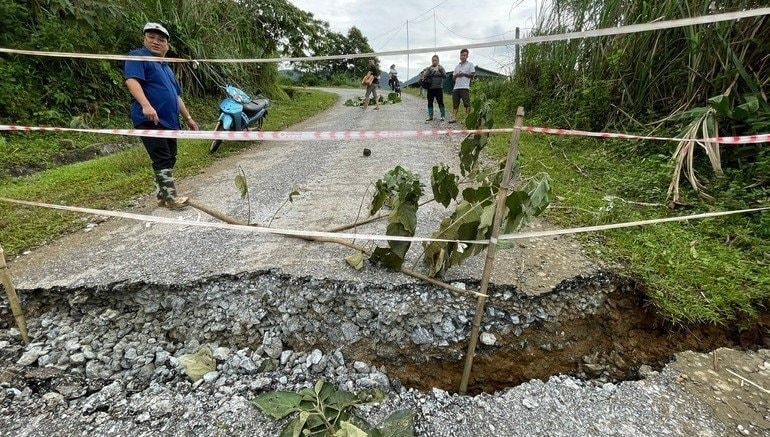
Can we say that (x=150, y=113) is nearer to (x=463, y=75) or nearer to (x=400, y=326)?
(x=400, y=326)

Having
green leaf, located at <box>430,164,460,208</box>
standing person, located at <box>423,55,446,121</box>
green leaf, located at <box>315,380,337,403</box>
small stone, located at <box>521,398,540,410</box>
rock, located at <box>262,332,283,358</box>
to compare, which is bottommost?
small stone, located at <box>521,398,540,410</box>

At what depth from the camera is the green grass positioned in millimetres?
2016

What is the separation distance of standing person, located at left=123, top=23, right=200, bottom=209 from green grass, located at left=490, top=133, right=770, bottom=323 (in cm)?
292

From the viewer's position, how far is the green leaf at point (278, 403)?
1.48m

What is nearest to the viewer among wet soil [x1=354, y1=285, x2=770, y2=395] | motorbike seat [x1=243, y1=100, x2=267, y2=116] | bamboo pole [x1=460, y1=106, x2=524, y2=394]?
bamboo pole [x1=460, y1=106, x2=524, y2=394]

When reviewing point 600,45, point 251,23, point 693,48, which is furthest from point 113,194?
point 251,23

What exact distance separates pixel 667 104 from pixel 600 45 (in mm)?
1403

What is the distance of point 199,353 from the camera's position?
6.02 ft

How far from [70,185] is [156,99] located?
1.65m

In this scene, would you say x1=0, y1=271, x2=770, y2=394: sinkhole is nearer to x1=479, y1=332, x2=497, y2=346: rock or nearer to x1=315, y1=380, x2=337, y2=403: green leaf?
x1=479, y1=332, x2=497, y2=346: rock

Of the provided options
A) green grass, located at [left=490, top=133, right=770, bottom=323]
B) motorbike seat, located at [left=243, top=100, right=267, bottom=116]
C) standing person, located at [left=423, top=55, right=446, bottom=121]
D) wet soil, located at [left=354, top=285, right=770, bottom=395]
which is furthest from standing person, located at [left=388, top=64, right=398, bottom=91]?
wet soil, located at [left=354, top=285, right=770, bottom=395]

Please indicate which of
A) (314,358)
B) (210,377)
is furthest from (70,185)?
(314,358)

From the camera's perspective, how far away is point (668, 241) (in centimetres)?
250

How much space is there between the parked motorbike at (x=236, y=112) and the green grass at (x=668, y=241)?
14.3 feet
